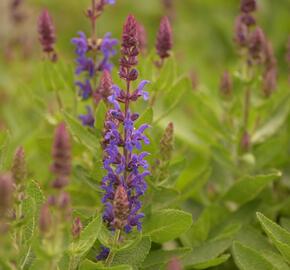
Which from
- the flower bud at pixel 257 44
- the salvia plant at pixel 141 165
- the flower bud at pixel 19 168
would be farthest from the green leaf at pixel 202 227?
the flower bud at pixel 19 168

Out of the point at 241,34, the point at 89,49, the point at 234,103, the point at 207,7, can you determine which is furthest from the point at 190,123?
the point at 207,7

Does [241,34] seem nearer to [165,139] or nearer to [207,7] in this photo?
[165,139]

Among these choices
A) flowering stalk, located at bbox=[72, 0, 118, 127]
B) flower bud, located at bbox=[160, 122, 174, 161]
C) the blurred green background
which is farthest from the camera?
the blurred green background

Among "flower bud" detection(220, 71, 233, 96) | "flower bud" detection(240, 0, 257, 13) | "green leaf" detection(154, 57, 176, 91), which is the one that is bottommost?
"flower bud" detection(220, 71, 233, 96)

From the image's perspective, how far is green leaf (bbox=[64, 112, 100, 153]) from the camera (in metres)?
2.03

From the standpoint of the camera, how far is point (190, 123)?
304 centimetres

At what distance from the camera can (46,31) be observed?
2.30 metres

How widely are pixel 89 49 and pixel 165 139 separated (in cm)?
54

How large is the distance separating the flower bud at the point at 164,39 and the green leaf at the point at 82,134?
421mm

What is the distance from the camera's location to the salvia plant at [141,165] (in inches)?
64.9

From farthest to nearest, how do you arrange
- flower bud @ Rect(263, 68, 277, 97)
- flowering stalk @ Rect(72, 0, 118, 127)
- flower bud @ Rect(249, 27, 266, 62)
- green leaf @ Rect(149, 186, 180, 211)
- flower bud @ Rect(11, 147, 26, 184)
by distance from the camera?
flower bud @ Rect(263, 68, 277, 97) < flower bud @ Rect(249, 27, 266, 62) < flowering stalk @ Rect(72, 0, 118, 127) < green leaf @ Rect(149, 186, 180, 211) < flower bud @ Rect(11, 147, 26, 184)

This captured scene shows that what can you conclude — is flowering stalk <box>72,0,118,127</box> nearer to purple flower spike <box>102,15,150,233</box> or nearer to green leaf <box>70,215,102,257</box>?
purple flower spike <box>102,15,150,233</box>

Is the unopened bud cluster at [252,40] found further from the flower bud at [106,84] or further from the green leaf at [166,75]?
the flower bud at [106,84]

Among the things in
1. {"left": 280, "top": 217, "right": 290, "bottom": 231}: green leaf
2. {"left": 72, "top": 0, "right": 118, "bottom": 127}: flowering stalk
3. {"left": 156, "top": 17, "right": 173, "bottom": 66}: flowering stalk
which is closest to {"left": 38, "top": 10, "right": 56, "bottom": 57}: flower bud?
{"left": 72, "top": 0, "right": 118, "bottom": 127}: flowering stalk
